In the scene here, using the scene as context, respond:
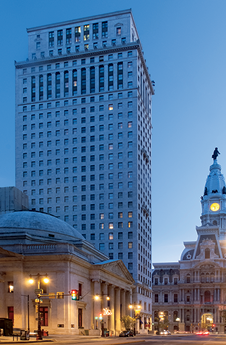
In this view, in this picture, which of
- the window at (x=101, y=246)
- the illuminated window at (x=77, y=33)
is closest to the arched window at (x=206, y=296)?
the window at (x=101, y=246)

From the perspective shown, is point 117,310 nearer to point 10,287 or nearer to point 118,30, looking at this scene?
point 10,287

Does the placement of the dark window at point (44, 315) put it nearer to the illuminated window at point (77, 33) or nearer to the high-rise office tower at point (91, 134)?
the high-rise office tower at point (91, 134)

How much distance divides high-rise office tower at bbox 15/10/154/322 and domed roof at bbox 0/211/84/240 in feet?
98.2

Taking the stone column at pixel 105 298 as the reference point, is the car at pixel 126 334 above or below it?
below

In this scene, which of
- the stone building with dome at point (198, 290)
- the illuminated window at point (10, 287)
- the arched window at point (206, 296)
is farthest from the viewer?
the arched window at point (206, 296)

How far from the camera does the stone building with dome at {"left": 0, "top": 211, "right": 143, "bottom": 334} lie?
6875 cm

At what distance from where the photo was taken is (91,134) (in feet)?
418

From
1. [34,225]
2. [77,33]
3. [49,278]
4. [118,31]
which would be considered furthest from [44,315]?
[77,33]

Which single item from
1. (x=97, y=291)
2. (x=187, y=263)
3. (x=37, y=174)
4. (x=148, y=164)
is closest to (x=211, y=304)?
(x=187, y=263)

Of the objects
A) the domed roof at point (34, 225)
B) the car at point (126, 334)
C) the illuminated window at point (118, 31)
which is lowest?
the car at point (126, 334)

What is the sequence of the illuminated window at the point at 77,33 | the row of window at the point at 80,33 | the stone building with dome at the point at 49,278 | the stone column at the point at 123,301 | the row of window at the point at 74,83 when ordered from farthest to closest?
the illuminated window at the point at 77,33 → the row of window at the point at 80,33 → the row of window at the point at 74,83 → the stone column at the point at 123,301 → the stone building with dome at the point at 49,278

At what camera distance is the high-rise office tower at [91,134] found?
12194 centimetres

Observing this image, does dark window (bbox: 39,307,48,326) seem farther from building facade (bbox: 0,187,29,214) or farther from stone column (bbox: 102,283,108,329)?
building facade (bbox: 0,187,29,214)

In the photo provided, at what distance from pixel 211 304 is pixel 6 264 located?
127 meters
